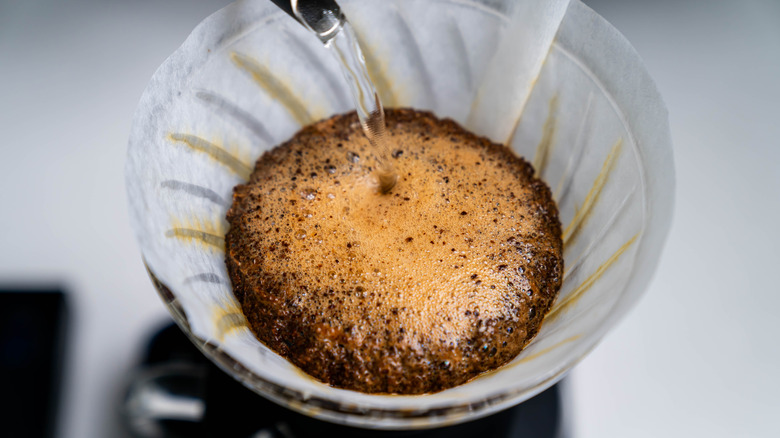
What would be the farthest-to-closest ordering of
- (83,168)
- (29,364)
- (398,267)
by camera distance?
(83,168) → (29,364) → (398,267)

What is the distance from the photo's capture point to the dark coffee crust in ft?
1.74

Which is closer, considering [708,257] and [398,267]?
[398,267]

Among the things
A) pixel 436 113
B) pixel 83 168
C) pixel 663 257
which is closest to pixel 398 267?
pixel 436 113

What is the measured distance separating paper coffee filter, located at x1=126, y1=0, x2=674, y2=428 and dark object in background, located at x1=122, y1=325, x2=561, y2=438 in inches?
6.1

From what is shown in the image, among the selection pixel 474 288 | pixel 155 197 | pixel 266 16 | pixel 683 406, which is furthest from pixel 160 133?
pixel 683 406

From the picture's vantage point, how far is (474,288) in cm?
55

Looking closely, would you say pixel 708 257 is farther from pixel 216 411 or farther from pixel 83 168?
pixel 83 168

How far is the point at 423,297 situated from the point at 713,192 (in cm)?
61

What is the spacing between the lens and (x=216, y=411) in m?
0.69

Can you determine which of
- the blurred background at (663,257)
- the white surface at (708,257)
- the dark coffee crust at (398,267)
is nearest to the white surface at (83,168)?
the blurred background at (663,257)

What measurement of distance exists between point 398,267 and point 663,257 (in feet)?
1.64

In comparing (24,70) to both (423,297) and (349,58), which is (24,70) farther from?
(423,297)

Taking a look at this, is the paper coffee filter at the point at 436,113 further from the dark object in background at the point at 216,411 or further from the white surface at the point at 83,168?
the white surface at the point at 83,168

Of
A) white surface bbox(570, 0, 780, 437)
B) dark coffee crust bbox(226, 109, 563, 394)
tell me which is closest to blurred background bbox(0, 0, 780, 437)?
white surface bbox(570, 0, 780, 437)
